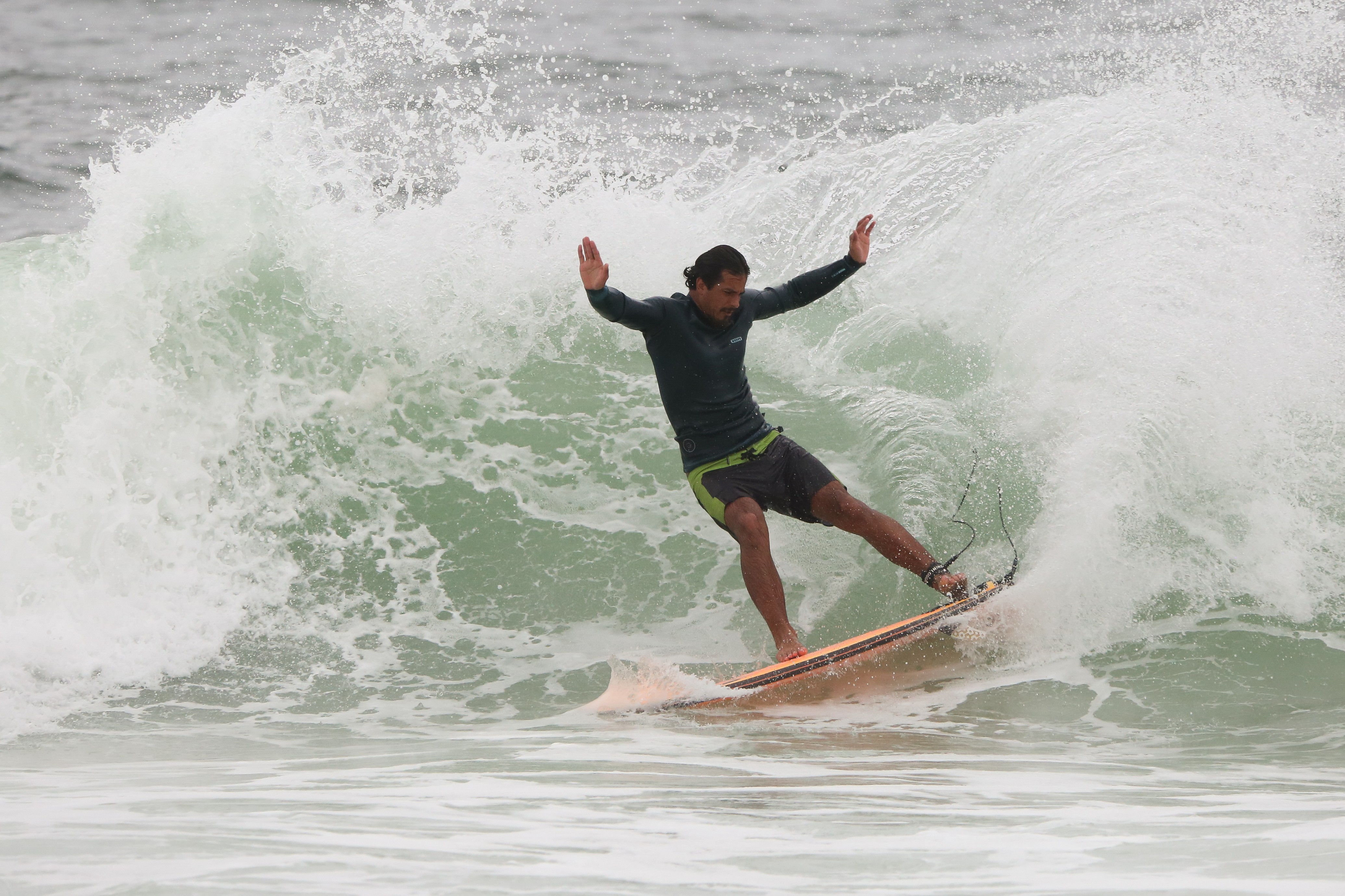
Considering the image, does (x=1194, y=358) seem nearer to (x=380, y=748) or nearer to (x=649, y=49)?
(x=380, y=748)

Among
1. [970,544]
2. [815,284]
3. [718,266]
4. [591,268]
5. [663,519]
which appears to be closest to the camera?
[591,268]

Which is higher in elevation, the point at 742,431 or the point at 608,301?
the point at 608,301

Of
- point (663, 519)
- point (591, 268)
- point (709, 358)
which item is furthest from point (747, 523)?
point (663, 519)

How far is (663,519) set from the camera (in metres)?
6.44

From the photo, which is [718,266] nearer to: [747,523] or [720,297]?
[720,297]

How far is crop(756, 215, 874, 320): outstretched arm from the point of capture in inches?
202

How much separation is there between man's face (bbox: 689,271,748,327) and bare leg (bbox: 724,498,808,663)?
780 millimetres

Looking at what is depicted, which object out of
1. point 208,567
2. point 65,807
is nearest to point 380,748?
point 65,807

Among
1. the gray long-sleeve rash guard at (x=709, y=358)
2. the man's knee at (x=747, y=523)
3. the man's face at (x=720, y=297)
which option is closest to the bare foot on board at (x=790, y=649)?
the man's knee at (x=747, y=523)

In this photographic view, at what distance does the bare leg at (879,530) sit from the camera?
506 cm

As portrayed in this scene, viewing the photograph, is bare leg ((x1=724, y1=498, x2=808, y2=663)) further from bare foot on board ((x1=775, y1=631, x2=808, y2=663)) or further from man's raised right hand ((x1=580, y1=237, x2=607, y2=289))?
man's raised right hand ((x1=580, y1=237, x2=607, y2=289))

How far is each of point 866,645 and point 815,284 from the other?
62.5 inches

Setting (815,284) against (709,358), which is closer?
(709,358)

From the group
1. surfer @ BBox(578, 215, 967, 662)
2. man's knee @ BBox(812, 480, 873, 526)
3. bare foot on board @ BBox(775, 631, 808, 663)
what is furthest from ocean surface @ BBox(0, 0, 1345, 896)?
man's knee @ BBox(812, 480, 873, 526)
